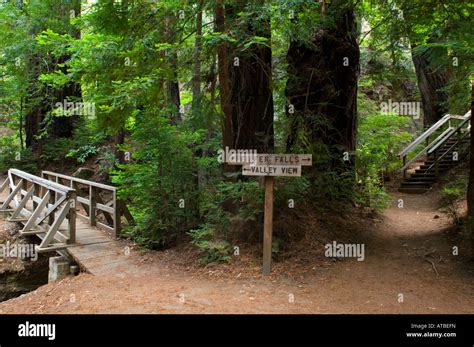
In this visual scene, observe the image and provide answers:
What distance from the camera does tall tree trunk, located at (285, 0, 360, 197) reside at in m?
8.18

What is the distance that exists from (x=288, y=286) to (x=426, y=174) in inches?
378

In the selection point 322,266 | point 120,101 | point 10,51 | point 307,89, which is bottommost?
point 322,266

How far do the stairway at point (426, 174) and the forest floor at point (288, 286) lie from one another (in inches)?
209

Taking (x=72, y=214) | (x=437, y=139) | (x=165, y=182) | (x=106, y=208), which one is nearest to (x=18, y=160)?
(x=106, y=208)

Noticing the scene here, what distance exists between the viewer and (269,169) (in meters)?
5.95

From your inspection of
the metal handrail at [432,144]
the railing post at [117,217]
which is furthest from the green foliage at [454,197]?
the railing post at [117,217]

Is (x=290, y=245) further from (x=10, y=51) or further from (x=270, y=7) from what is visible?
(x=10, y=51)

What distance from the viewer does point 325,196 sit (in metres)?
7.98

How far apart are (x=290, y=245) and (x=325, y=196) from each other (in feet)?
5.44

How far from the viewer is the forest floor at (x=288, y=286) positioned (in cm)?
486

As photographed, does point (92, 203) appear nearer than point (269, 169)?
No

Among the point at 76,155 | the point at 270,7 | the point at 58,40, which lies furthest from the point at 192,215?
the point at 76,155

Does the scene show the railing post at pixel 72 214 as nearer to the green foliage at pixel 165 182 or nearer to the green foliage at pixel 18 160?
the green foliage at pixel 165 182

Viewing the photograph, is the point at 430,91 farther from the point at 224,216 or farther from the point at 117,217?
the point at 117,217
